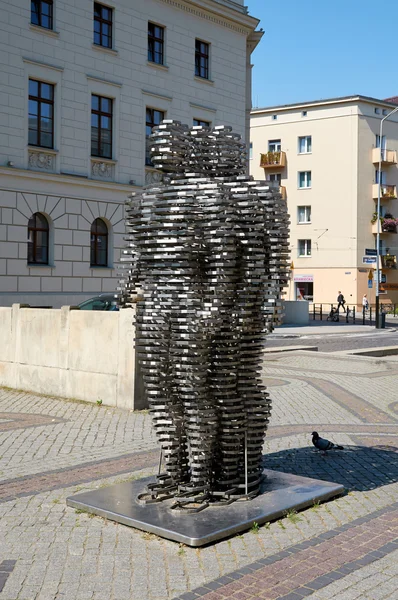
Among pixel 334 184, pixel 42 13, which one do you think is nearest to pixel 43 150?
pixel 42 13

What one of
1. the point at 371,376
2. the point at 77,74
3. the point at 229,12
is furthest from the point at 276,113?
the point at 371,376

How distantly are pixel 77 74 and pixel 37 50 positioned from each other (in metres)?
1.77

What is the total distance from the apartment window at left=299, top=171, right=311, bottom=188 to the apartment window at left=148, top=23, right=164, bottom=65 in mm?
26919

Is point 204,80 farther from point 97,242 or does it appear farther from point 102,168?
point 97,242

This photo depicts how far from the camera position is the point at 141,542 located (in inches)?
206

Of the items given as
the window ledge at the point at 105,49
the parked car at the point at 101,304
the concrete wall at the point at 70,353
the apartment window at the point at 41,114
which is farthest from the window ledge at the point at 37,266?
the concrete wall at the point at 70,353

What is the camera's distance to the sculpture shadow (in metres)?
6.99

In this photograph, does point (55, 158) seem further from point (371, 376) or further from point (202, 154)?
point (202, 154)

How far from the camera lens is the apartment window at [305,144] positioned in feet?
181

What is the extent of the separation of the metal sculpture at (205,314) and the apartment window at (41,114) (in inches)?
803

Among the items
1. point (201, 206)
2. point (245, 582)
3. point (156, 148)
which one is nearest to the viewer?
point (245, 582)

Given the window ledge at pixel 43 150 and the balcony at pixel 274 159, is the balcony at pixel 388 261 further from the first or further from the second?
the window ledge at pixel 43 150

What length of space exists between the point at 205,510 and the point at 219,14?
29.6 meters

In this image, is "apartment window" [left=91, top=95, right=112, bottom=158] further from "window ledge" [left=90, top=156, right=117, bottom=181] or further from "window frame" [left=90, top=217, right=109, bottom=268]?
"window frame" [left=90, top=217, right=109, bottom=268]
